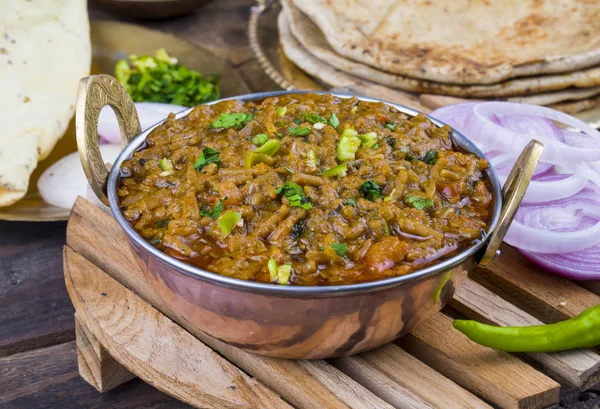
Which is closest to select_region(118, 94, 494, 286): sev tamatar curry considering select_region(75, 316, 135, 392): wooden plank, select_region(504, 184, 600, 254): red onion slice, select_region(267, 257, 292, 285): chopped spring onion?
select_region(267, 257, 292, 285): chopped spring onion

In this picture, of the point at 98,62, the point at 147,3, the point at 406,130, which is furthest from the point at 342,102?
the point at 147,3

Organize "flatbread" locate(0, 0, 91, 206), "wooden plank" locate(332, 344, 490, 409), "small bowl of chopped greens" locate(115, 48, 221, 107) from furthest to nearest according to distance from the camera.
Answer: "small bowl of chopped greens" locate(115, 48, 221, 107) < "flatbread" locate(0, 0, 91, 206) < "wooden plank" locate(332, 344, 490, 409)

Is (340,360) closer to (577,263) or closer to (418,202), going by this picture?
(418,202)

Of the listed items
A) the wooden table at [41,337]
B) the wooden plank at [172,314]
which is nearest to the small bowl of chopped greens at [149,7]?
the wooden table at [41,337]

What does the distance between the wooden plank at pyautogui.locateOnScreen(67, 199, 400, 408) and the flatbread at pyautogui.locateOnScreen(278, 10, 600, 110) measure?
189cm

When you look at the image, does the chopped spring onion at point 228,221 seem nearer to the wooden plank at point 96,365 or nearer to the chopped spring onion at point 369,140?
the chopped spring onion at point 369,140

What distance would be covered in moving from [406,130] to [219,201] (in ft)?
3.06

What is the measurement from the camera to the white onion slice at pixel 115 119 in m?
3.96

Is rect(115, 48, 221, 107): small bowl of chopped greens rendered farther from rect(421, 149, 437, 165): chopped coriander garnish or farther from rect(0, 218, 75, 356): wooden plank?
rect(421, 149, 437, 165): chopped coriander garnish

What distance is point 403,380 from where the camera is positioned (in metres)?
2.45

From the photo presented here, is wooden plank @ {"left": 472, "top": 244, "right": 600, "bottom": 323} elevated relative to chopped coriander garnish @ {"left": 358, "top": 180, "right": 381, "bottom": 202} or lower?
lower

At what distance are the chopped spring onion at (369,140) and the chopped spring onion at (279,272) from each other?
2.47ft

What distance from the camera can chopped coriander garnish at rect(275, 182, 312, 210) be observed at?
237cm

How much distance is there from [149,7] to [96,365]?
12.0 feet
